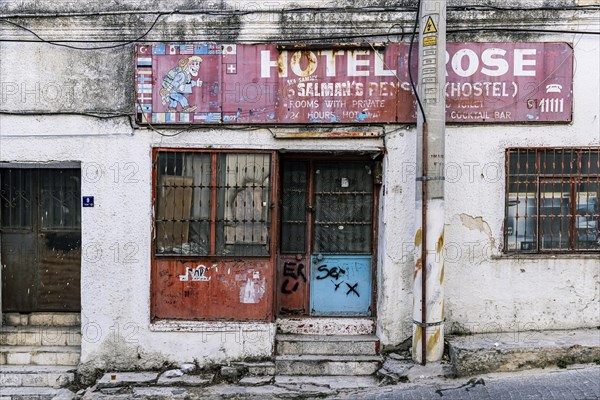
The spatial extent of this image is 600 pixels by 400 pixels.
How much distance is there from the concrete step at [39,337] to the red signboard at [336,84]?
9.25 feet

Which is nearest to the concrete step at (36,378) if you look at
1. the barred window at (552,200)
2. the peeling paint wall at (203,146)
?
the peeling paint wall at (203,146)

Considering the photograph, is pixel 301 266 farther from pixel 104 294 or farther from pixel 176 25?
pixel 176 25

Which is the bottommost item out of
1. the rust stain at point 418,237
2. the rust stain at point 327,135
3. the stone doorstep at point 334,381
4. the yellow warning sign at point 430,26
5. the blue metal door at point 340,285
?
the stone doorstep at point 334,381

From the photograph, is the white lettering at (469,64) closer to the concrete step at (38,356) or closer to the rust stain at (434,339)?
the rust stain at (434,339)

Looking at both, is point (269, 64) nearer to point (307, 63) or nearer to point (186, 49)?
point (307, 63)

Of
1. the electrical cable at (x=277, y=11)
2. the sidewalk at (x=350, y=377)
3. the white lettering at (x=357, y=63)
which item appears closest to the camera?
the sidewalk at (x=350, y=377)

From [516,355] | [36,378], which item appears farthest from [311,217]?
[36,378]

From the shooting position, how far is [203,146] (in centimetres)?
618

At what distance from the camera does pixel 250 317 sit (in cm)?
624

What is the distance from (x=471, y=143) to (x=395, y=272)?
1782mm

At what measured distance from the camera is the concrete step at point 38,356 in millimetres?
6301

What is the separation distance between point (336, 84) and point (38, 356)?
487cm

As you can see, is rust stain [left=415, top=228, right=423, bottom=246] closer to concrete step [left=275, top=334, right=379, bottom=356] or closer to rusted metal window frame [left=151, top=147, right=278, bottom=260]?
concrete step [left=275, top=334, right=379, bottom=356]

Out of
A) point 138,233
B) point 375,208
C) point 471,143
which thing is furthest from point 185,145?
point 471,143
